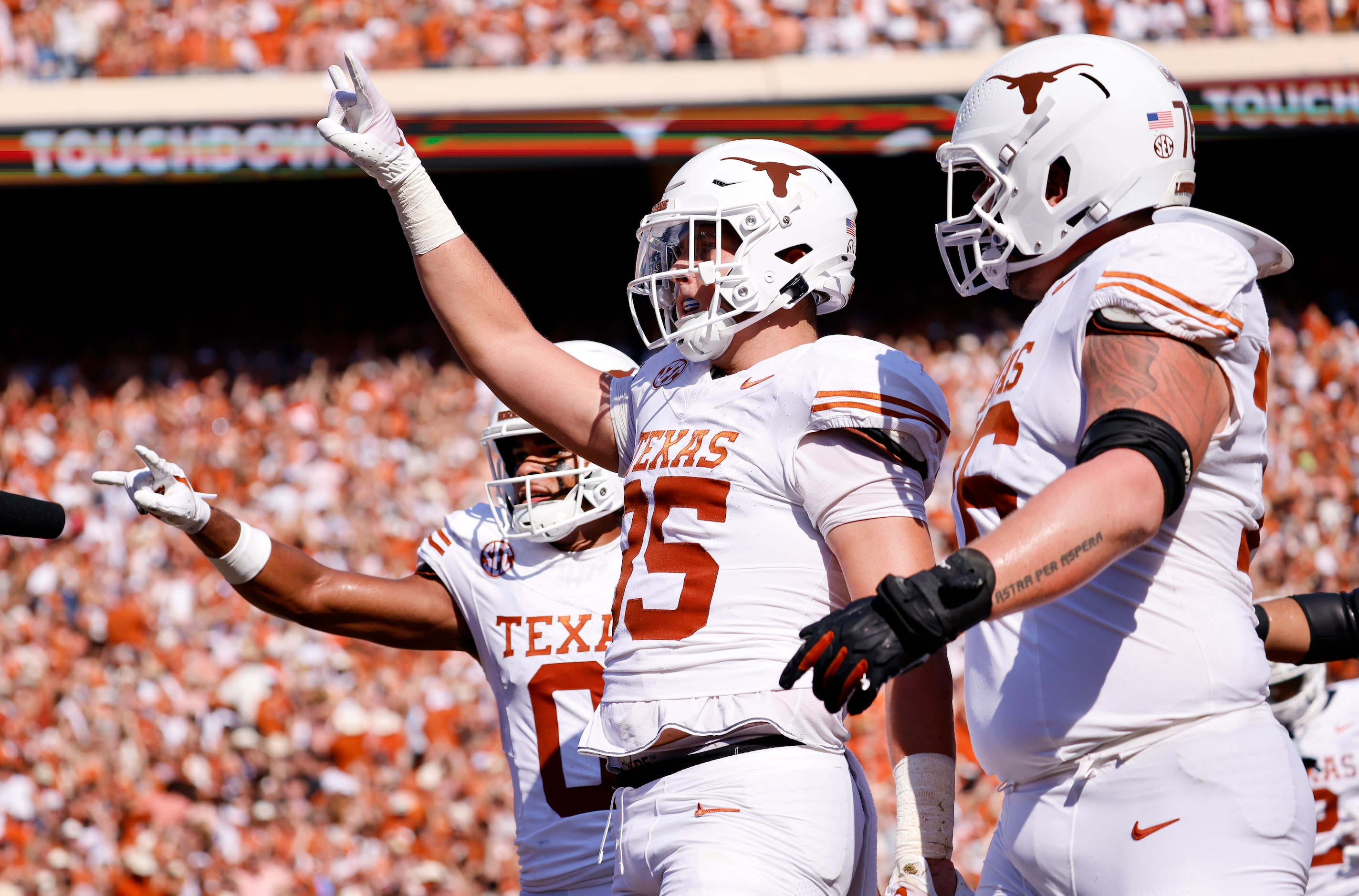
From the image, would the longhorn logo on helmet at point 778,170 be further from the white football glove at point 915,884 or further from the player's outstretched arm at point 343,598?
the player's outstretched arm at point 343,598

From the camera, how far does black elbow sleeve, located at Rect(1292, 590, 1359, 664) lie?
2.65 metres

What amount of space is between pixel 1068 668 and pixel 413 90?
9.29 meters

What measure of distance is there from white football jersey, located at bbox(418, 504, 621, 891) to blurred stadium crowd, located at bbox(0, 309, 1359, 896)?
433cm

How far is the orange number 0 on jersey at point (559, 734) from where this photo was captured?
3.11 metres

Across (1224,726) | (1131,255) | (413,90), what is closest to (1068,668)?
(1224,726)

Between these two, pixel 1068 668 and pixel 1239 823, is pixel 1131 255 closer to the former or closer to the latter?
pixel 1068 668

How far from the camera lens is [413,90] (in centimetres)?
1023

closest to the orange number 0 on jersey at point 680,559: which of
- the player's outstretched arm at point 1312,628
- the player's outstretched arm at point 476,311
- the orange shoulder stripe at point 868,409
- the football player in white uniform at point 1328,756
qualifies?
the orange shoulder stripe at point 868,409

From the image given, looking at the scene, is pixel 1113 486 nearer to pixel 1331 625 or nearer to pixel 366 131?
pixel 1331 625

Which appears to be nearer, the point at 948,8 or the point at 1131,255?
the point at 1131,255

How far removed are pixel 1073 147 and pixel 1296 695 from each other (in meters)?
2.57

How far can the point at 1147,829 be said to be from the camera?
1.79 m

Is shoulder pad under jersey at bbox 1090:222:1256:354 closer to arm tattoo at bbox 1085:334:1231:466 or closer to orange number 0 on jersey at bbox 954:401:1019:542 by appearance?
arm tattoo at bbox 1085:334:1231:466

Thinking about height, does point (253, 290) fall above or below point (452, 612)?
above
